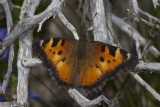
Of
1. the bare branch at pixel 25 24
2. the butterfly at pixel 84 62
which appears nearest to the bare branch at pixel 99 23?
the butterfly at pixel 84 62

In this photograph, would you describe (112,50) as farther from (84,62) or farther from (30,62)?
(30,62)

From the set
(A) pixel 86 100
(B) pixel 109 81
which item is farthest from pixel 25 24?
(B) pixel 109 81

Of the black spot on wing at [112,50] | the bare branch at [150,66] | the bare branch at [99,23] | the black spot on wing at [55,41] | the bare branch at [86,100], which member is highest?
the bare branch at [99,23]

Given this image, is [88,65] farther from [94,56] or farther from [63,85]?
[63,85]

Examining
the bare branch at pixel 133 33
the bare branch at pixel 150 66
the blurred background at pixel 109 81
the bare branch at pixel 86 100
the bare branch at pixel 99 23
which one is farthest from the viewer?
the blurred background at pixel 109 81

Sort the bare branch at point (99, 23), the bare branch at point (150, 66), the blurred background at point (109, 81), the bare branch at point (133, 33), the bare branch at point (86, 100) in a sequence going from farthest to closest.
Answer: the blurred background at point (109, 81)
the bare branch at point (133, 33)
the bare branch at point (99, 23)
the bare branch at point (150, 66)
the bare branch at point (86, 100)

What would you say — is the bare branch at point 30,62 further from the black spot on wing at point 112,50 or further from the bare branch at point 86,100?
the black spot on wing at point 112,50
